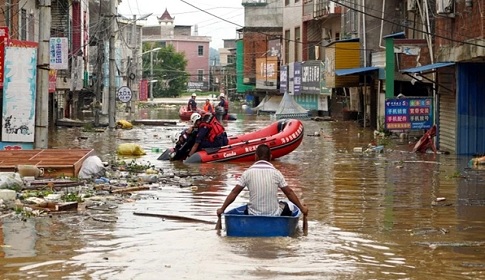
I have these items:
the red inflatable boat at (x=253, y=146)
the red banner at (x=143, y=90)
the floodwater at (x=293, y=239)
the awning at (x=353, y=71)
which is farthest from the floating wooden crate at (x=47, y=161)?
the red banner at (x=143, y=90)

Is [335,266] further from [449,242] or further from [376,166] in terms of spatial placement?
[376,166]

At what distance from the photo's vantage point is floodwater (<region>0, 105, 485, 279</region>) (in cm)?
1054

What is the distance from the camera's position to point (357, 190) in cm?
1930

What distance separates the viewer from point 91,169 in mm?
19500

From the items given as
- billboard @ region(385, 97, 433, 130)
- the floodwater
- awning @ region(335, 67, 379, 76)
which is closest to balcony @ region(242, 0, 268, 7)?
awning @ region(335, 67, 379, 76)

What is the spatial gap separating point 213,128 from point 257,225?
45.6 ft

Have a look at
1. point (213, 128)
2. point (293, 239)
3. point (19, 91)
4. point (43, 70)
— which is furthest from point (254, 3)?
point (293, 239)

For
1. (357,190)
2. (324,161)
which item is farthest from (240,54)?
(357,190)

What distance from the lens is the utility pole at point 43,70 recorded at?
2061 centimetres

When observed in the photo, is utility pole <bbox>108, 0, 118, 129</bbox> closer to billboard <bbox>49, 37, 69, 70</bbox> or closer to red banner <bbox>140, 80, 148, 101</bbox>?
billboard <bbox>49, 37, 69, 70</bbox>

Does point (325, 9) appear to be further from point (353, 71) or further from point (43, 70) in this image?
point (43, 70)

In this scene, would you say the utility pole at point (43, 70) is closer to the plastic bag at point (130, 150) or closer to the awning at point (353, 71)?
the plastic bag at point (130, 150)

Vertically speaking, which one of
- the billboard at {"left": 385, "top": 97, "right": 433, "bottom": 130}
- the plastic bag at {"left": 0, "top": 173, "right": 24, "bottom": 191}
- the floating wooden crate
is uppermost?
the billboard at {"left": 385, "top": 97, "right": 433, "bottom": 130}

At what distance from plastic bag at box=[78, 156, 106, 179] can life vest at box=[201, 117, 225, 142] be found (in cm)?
612
